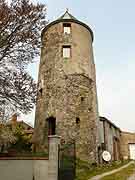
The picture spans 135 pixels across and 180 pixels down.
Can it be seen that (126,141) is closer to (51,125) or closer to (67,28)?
(51,125)

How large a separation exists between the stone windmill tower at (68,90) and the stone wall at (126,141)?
37.6 ft

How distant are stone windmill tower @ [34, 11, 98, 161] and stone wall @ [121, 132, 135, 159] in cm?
1145

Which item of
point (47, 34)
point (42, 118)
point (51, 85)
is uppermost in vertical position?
point (47, 34)

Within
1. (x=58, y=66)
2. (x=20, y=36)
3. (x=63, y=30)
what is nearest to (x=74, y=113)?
(x=58, y=66)

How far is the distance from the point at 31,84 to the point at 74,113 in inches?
320

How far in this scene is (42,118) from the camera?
21578 millimetres

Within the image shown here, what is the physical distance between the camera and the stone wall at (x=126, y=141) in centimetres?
3191

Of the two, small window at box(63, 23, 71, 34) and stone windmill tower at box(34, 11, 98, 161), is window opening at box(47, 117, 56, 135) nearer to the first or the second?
stone windmill tower at box(34, 11, 98, 161)

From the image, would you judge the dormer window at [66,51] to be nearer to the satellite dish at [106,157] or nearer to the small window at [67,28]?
the small window at [67,28]

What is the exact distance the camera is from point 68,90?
21.3 meters

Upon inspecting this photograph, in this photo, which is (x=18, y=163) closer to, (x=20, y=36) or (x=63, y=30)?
(x=20, y=36)

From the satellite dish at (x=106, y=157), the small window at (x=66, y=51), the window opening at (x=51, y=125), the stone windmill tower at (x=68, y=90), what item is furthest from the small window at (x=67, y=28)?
the satellite dish at (x=106, y=157)

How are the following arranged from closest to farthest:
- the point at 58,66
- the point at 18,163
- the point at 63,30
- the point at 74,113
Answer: the point at 18,163
the point at 74,113
the point at 58,66
the point at 63,30

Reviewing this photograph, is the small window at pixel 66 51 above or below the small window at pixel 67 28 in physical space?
below
